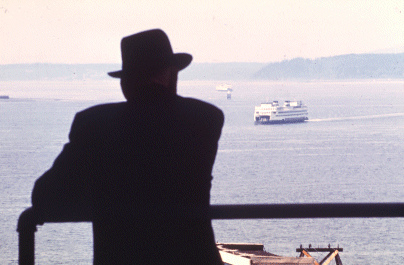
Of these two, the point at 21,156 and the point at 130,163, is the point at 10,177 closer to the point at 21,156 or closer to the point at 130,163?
the point at 21,156

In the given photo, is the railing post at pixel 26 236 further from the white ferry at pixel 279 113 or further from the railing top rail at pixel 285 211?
the white ferry at pixel 279 113

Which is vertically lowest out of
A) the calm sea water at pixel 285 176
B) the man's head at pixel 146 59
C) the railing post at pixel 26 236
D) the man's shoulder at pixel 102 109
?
the calm sea water at pixel 285 176

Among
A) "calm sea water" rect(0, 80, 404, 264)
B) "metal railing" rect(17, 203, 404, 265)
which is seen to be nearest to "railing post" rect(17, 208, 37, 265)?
"metal railing" rect(17, 203, 404, 265)

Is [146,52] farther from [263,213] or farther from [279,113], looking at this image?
[279,113]

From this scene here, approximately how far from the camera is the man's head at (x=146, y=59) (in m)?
0.84

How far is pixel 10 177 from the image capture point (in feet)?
164

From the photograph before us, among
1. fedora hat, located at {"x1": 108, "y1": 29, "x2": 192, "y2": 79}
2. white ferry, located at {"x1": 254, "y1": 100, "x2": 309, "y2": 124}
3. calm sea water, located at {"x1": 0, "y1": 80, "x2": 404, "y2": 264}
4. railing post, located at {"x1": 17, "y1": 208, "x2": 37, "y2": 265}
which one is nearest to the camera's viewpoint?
railing post, located at {"x1": 17, "y1": 208, "x2": 37, "y2": 265}

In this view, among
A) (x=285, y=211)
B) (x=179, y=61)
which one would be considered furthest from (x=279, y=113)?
(x=285, y=211)

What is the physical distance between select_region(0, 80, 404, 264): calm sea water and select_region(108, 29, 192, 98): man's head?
787 inches

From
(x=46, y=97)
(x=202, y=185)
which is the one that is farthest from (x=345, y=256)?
(x=46, y=97)

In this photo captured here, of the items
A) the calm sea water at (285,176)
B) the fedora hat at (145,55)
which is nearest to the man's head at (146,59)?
the fedora hat at (145,55)

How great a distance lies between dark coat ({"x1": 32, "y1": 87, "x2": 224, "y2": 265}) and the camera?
0.76 metres

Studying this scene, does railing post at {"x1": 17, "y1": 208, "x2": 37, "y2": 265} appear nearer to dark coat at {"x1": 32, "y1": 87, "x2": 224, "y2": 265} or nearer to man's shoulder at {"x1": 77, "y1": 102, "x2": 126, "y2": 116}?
dark coat at {"x1": 32, "y1": 87, "x2": 224, "y2": 265}

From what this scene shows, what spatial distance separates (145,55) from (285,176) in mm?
49056
